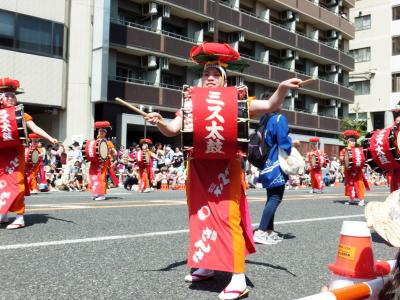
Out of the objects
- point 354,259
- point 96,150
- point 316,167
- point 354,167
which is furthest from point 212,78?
point 316,167

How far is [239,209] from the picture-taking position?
379 cm

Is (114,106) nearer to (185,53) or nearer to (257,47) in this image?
(185,53)

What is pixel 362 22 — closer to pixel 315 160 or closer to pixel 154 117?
pixel 315 160

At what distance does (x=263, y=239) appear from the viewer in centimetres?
606

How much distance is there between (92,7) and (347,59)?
94.1 ft

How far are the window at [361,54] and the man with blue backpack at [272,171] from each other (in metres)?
46.3

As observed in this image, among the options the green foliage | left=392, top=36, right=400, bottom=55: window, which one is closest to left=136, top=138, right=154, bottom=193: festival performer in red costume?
the green foliage

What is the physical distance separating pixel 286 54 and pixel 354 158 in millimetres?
28069

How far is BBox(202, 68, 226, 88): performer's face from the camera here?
3848 millimetres

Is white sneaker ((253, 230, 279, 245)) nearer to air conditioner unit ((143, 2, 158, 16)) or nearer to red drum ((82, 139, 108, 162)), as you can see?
red drum ((82, 139, 108, 162))

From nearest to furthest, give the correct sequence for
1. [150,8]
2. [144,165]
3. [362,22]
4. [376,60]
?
1. [144,165]
2. [150,8]
3. [376,60]
4. [362,22]

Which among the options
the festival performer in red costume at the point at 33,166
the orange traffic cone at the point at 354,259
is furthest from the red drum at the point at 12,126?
the festival performer in red costume at the point at 33,166

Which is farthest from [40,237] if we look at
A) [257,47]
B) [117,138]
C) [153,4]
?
[257,47]

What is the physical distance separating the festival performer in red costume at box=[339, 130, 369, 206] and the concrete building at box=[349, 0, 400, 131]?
34.7 m
